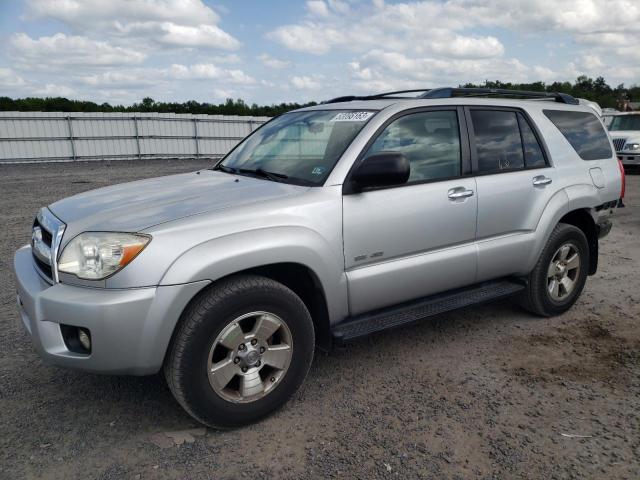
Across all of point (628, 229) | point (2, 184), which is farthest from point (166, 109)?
point (628, 229)

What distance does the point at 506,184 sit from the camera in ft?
12.3

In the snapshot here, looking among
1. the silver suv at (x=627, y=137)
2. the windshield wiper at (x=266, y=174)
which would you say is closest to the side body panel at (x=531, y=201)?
the windshield wiper at (x=266, y=174)

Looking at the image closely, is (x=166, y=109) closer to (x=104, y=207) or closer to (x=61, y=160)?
(x=61, y=160)

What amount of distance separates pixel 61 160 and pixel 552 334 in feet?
65.6

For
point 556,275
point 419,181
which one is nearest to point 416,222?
point 419,181

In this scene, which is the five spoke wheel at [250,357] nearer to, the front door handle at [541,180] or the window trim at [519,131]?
the window trim at [519,131]

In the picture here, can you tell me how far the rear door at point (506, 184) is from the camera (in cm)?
365

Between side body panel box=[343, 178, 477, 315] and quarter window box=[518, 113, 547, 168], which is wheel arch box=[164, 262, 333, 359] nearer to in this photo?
side body panel box=[343, 178, 477, 315]

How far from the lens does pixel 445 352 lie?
370 cm

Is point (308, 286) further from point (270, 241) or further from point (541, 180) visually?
point (541, 180)

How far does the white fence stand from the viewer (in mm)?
18984

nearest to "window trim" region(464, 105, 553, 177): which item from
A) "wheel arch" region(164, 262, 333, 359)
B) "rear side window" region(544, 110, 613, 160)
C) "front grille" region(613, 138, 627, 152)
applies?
"rear side window" region(544, 110, 613, 160)

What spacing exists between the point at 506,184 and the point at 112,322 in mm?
2814

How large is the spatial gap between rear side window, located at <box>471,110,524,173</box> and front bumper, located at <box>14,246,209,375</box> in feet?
7.54
